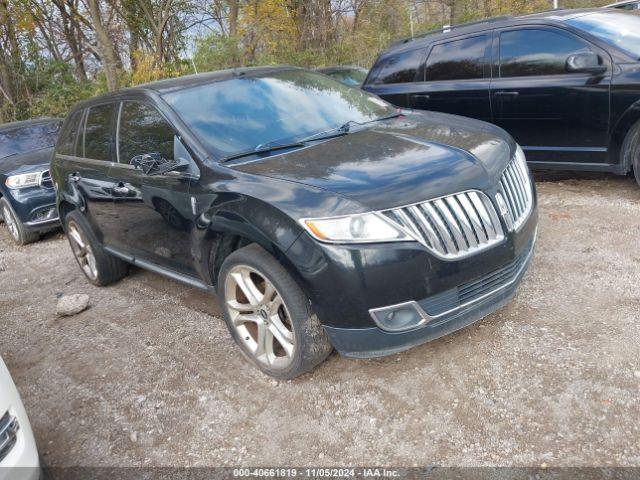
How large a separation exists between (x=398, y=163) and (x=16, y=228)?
5.99 metres

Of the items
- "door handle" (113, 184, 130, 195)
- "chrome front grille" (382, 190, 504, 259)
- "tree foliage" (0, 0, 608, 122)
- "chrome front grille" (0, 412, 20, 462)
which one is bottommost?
"chrome front grille" (0, 412, 20, 462)

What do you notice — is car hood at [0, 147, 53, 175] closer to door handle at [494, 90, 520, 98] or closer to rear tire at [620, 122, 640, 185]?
door handle at [494, 90, 520, 98]

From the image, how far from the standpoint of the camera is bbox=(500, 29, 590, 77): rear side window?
16.3 ft

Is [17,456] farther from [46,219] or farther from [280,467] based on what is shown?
[46,219]

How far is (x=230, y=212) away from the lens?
291 centimetres

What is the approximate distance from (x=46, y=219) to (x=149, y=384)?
4.35 metres

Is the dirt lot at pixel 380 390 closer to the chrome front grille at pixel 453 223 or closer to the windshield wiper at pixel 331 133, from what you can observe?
the chrome front grille at pixel 453 223

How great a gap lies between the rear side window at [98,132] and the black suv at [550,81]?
3424 millimetres

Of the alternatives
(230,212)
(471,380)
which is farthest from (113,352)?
(471,380)

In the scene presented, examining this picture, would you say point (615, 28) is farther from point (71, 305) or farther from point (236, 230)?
point (71, 305)

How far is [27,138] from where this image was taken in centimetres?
795

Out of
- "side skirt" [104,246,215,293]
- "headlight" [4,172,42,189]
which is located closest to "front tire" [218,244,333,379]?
"side skirt" [104,246,215,293]

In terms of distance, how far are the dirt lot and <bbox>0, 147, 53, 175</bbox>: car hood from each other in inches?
129

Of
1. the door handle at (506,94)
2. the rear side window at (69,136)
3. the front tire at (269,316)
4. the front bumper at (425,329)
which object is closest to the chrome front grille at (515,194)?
the front bumper at (425,329)
